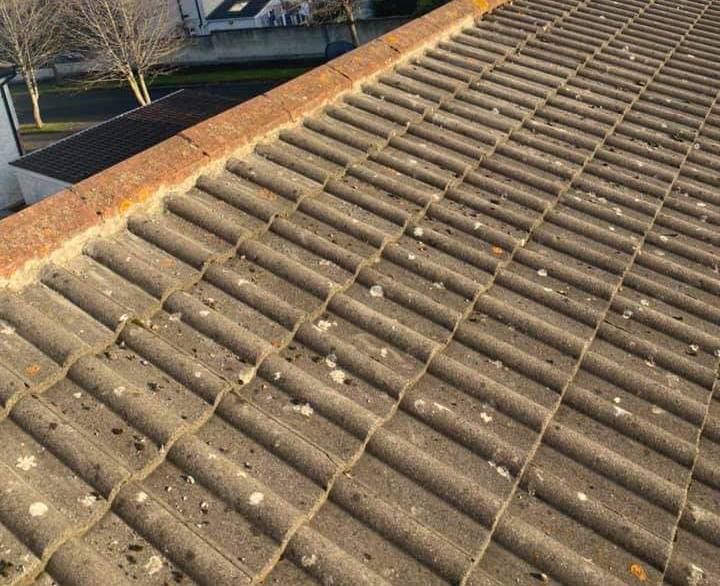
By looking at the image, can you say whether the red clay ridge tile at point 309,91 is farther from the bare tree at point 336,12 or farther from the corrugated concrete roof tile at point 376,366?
the bare tree at point 336,12

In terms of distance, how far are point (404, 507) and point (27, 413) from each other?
5.35 ft

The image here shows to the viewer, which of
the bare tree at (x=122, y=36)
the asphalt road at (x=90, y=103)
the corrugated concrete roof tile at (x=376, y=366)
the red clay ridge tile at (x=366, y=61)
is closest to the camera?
the corrugated concrete roof tile at (x=376, y=366)

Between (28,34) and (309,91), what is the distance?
1077 inches

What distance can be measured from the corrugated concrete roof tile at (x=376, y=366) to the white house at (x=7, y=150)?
19484 mm

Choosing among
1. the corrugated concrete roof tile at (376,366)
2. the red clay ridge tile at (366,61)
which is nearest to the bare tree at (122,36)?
the red clay ridge tile at (366,61)

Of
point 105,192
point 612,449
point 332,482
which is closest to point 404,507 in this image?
point 332,482

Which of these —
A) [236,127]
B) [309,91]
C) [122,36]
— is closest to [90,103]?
[122,36]

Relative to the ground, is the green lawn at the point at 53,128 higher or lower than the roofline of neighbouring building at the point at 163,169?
lower

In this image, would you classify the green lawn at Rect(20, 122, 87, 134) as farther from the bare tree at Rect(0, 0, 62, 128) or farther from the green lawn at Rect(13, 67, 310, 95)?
the green lawn at Rect(13, 67, 310, 95)

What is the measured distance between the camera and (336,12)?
28.9 m

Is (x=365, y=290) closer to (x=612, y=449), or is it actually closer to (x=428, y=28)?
(x=612, y=449)

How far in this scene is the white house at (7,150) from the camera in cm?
2061

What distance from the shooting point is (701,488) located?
291cm

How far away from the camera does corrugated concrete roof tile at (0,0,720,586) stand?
2.40 m
